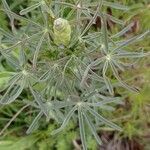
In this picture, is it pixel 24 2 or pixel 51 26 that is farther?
pixel 24 2

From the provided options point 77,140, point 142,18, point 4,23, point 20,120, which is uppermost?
point 4,23

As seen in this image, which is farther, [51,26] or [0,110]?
[0,110]

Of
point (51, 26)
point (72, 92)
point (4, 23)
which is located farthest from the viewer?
point (4, 23)

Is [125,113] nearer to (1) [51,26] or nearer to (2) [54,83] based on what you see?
(2) [54,83]

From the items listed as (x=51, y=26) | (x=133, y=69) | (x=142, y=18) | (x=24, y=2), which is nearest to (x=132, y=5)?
(x=142, y=18)

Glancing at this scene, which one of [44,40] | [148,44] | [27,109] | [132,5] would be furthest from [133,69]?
[44,40]

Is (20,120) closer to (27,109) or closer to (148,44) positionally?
(27,109)

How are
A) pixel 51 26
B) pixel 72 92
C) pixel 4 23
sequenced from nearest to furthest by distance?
pixel 51 26 → pixel 72 92 → pixel 4 23

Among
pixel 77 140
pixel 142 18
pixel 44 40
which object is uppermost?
pixel 44 40

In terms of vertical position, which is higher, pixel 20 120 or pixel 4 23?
pixel 4 23
